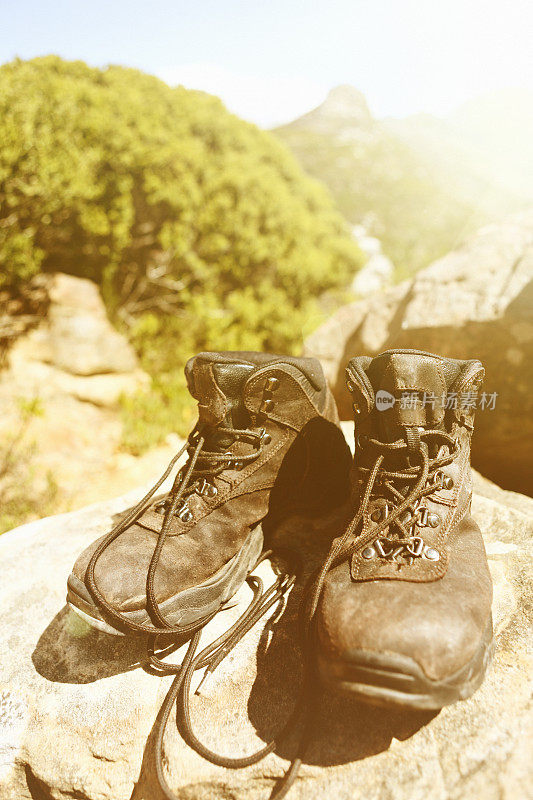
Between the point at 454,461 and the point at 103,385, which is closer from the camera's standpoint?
the point at 454,461

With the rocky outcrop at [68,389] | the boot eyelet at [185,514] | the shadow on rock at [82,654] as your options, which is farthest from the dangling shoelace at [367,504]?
the rocky outcrop at [68,389]

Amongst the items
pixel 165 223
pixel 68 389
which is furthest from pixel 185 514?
pixel 165 223

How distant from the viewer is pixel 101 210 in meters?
5.75

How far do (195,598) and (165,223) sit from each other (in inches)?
228

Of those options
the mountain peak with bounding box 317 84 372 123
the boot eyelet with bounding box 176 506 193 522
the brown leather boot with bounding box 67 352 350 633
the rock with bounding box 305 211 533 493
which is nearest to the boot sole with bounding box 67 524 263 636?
the brown leather boot with bounding box 67 352 350 633

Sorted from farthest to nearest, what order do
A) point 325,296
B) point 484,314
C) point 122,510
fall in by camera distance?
1. point 325,296
2. point 484,314
3. point 122,510

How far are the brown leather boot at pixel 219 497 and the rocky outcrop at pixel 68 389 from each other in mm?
3066

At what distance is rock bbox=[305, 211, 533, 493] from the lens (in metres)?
3.28

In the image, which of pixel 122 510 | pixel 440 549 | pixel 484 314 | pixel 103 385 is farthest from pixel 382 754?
pixel 103 385

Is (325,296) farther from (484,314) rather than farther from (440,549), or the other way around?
(440,549)

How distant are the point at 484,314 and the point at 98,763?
3.24 metres

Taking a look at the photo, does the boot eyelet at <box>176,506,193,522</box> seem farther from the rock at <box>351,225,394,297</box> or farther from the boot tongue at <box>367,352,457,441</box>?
the rock at <box>351,225,394,297</box>

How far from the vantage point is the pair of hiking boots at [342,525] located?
3.71 ft

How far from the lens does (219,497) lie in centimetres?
173
